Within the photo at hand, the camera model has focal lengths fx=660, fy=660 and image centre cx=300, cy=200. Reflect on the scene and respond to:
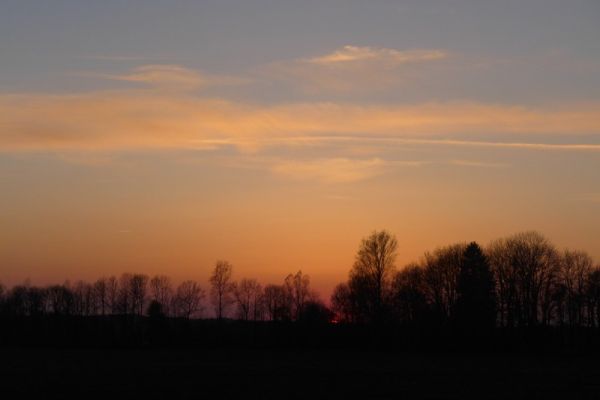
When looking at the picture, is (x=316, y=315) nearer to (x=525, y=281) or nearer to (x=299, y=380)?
(x=525, y=281)

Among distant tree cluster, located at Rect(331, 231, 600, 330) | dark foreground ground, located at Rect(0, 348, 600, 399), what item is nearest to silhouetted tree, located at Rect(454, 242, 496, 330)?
distant tree cluster, located at Rect(331, 231, 600, 330)

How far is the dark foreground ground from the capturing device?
3384 centimetres

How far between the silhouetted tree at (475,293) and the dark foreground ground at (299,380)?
2710cm

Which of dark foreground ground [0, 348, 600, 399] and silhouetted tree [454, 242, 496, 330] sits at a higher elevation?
silhouetted tree [454, 242, 496, 330]

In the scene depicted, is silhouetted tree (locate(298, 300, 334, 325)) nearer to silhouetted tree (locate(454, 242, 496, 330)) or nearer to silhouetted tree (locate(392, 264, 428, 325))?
silhouetted tree (locate(392, 264, 428, 325))

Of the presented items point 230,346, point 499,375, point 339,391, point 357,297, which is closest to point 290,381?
point 339,391

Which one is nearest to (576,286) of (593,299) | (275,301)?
(593,299)

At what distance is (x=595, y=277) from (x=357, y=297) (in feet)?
126

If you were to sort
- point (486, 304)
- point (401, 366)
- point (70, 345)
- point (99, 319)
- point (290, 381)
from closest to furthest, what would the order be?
point (290, 381)
point (401, 366)
point (486, 304)
point (70, 345)
point (99, 319)

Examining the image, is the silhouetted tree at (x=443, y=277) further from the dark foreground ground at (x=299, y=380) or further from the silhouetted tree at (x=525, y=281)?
the dark foreground ground at (x=299, y=380)

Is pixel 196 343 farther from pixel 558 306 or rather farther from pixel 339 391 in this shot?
pixel 339 391

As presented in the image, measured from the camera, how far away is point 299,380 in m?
41.6

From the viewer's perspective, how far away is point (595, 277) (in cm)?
10419

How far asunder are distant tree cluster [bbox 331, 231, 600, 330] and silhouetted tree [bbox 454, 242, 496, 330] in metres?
0.13
